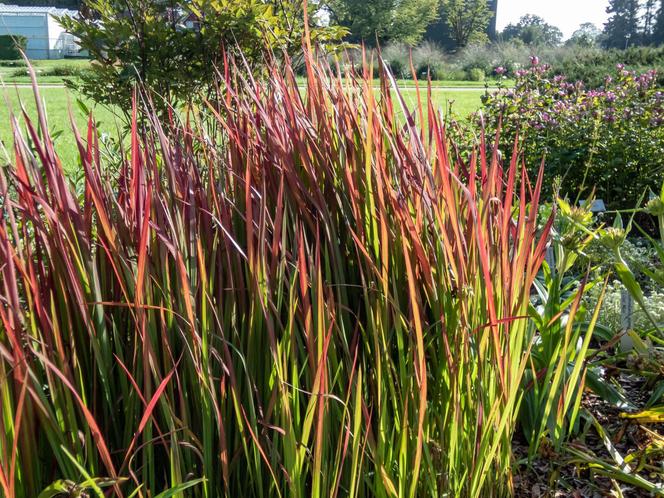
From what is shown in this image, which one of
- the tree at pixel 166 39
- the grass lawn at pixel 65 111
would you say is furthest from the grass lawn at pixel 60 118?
the tree at pixel 166 39

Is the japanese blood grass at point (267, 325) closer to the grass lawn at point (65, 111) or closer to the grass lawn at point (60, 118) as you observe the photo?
the grass lawn at point (60, 118)

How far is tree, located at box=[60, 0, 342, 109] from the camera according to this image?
3.88 m

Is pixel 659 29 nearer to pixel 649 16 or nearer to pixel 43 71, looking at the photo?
pixel 649 16

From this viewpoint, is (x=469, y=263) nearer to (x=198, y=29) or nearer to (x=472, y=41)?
(x=198, y=29)

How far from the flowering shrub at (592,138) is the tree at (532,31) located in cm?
7960

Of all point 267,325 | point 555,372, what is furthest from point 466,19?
point 267,325

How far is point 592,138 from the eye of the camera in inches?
205

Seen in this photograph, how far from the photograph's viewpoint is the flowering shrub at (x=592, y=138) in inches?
214

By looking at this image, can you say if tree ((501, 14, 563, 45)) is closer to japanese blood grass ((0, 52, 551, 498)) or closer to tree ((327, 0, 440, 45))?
tree ((327, 0, 440, 45))

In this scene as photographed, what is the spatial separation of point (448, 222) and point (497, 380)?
339mm

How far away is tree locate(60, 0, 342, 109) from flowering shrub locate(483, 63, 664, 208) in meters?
2.29

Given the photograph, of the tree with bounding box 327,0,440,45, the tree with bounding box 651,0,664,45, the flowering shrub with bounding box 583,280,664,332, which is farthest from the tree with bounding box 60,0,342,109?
the tree with bounding box 651,0,664,45

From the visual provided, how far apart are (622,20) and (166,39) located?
86749 mm

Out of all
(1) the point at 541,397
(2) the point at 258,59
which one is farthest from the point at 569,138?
(1) the point at 541,397
